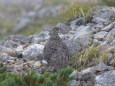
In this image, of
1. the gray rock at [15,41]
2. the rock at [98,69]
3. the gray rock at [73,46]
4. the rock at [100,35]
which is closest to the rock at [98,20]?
the rock at [100,35]

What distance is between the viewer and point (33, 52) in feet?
31.6

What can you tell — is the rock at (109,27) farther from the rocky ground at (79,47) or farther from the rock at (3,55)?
the rock at (3,55)

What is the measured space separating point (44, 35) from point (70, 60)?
2872mm

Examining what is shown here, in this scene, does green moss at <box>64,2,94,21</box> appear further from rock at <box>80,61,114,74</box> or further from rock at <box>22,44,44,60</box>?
rock at <box>80,61,114,74</box>

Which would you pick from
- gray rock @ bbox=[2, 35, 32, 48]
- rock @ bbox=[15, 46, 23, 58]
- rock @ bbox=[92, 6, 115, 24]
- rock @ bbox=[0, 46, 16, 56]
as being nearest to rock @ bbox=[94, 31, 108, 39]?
rock @ bbox=[92, 6, 115, 24]

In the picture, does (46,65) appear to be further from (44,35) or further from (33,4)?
(33,4)

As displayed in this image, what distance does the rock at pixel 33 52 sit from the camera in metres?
9.48

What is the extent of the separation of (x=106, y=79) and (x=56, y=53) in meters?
1.55

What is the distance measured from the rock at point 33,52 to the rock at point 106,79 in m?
2.06

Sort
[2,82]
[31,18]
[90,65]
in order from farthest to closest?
[31,18] → [90,65] → [2,82]

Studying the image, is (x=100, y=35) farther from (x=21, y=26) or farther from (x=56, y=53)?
(x=21, y=26)

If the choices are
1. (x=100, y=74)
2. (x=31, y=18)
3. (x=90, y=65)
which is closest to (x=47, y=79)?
(x=100, y=74)

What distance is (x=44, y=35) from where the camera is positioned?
11719mm

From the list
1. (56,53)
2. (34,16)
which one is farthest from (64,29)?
(34,16)
